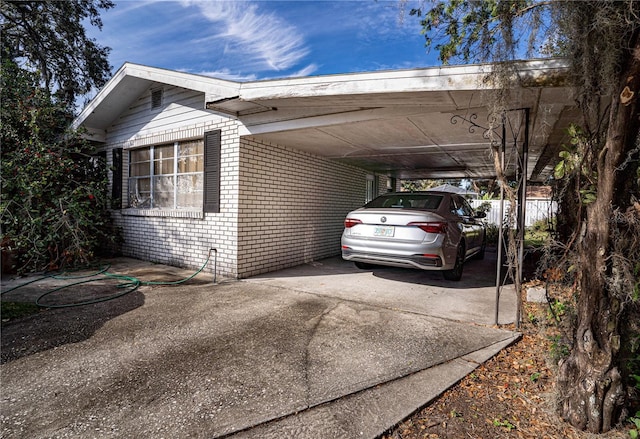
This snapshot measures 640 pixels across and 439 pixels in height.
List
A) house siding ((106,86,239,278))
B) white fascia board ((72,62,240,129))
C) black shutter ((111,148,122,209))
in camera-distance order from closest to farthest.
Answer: white fascia board ((72,62,240,129)), house siding ((106,86,239,278)), black shutter ((111,148,122,209))

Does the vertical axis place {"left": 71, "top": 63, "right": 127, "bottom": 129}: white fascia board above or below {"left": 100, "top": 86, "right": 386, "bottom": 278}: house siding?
above

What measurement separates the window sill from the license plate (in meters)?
3.34

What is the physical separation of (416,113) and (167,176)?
17.7ft

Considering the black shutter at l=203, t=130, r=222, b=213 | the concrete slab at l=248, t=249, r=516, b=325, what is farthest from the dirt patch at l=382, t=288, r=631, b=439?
the black shutter at l=203, t=130, r=222, b=213

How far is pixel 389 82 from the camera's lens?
3742mm

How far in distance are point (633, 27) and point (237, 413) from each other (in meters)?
3.19

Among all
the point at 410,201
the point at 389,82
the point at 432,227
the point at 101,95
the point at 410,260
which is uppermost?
the point at 101,95

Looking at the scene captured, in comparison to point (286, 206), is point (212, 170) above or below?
above

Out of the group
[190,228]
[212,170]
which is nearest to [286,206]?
[212,170]

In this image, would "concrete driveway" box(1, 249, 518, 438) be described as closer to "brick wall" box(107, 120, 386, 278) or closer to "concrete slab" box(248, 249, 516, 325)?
"concrete slab" box(248, 249, 516, 325)

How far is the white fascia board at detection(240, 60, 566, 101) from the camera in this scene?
309 cm

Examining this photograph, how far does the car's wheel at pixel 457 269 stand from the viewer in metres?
5.59

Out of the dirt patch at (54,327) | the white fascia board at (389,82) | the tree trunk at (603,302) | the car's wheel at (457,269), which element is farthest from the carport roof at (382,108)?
the dirt patch at (54,327)

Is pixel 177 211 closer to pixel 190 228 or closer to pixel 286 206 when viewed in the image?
pixel 190 228
